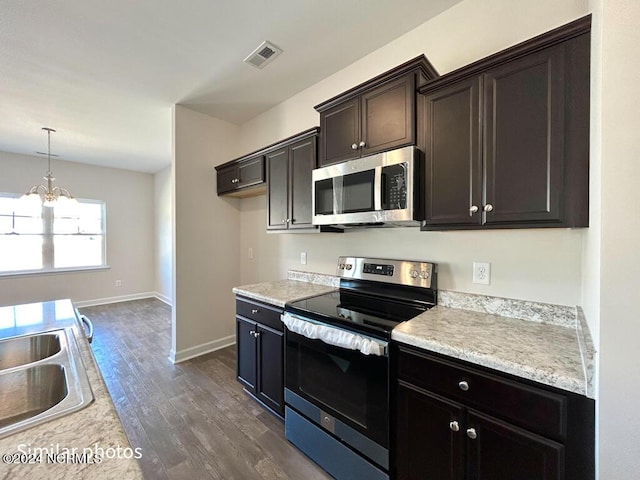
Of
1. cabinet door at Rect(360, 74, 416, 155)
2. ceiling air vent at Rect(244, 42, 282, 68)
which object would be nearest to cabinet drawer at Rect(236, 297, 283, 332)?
cabinet door at Rect(360, 74, 416, 155)

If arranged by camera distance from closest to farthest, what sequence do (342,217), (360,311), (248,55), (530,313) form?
(530,313), (360,311), (342,217), (248,55)

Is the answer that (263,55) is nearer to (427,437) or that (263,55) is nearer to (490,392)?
(490,392)

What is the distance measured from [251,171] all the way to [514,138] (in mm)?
2280

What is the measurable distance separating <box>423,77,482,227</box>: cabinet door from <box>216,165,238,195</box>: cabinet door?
217cm

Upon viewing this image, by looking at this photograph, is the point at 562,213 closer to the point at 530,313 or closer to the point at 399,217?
the point at 530,313

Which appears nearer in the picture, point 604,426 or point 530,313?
point 604,426

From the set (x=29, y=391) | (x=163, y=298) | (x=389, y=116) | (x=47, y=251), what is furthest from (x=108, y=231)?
(x=389, y=116)

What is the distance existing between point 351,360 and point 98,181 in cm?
634

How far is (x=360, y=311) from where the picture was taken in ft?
5.56

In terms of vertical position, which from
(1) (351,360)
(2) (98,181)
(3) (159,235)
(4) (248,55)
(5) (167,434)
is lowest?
(5) (167,434)

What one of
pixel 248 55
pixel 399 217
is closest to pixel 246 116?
pixel 248 55

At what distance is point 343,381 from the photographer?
154 cm

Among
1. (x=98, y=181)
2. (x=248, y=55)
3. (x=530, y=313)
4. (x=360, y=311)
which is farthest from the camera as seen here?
(x=98, y=181)

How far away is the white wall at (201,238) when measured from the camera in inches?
121
